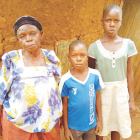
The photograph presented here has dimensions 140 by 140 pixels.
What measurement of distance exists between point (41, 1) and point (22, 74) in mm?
1020

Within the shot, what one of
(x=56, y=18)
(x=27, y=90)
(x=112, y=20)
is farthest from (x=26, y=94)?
(x=56, y=18)

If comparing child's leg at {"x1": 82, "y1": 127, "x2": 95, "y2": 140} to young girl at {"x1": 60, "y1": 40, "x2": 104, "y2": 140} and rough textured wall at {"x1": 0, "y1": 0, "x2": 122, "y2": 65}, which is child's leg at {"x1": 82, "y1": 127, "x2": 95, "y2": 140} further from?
rough textured wall at {"x1": 0, "y1": 0, "x2": 122, "y2": 65}

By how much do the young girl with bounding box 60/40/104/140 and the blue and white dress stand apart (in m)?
0.20

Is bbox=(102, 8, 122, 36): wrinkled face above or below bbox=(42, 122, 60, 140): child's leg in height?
above

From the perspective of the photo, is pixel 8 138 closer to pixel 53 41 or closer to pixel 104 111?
pixel 104 111

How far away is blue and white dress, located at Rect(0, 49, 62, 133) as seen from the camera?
1.18m

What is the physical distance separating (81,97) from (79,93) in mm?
42

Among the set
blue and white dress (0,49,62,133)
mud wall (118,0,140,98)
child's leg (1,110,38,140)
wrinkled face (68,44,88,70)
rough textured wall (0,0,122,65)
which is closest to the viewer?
blue and white dress (0,49,62,133)

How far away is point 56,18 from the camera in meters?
1.97

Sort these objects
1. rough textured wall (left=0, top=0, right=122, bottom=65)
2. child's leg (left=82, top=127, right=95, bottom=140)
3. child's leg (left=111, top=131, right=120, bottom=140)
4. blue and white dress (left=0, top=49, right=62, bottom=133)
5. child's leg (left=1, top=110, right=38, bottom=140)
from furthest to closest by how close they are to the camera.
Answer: child's leg (left=111, top=131, right=120, bottom=140)
rough textured wall (left=0, top=0, right=122, bottom=65)
child's leg (left=82, top=127, right=95, bottom=140)
child's leg (left=1, top=110, right=38, bottom=140)
blue and white dress (left=0, top=49, right=62, bottom=133)

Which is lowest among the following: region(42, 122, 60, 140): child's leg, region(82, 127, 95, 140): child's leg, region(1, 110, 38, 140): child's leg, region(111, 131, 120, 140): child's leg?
region(111, 131, 120, 140): child's leg

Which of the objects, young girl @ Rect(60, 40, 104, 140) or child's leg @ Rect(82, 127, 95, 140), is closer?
young girl @ Rect(60, 40, 104, 140)

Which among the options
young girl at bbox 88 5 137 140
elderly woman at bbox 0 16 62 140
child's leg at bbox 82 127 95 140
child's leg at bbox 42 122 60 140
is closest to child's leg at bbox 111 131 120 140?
young girl at bbox 88 5 137 140

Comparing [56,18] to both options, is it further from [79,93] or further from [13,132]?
[13,132]
